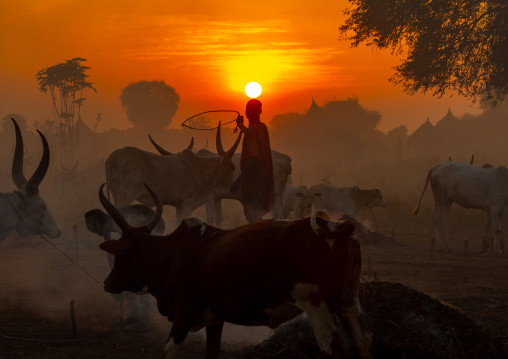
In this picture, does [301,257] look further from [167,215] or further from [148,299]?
[167,215]

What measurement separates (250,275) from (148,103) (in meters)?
86.9

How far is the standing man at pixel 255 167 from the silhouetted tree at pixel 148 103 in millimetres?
82004

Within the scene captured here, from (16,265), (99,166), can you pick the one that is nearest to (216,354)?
(16,265)

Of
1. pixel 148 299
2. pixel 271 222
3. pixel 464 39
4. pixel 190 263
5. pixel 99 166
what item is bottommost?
pixel 99 166

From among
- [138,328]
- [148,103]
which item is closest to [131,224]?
[138,328]

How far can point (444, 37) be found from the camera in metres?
17.7

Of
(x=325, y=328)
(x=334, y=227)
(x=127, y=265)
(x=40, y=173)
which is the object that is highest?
(x=334, y=227)

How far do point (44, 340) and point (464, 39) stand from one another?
13490 mm

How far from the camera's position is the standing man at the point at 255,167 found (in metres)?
8.54

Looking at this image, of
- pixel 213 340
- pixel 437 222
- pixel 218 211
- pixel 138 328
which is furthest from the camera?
pixel 437 222

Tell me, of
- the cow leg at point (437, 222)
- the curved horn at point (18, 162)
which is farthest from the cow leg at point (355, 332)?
the cow leg at point (437, 222)

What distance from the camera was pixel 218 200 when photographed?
14.4m

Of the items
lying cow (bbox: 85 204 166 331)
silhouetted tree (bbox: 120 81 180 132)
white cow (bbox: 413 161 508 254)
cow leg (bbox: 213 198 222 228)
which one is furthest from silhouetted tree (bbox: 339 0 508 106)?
silhouetted tree (bbox: 120 81 180 132)

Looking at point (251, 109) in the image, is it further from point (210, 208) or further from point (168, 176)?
point (210, 208)
